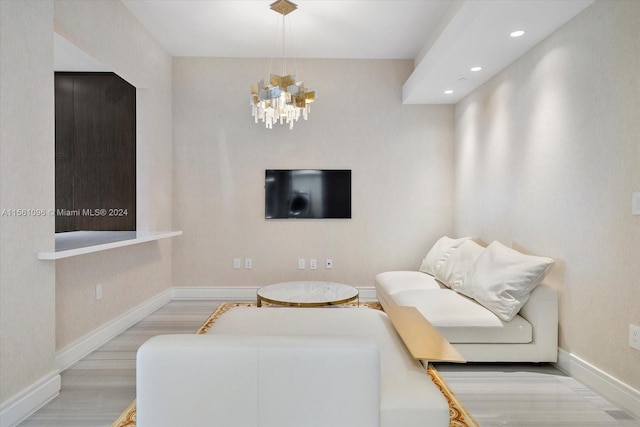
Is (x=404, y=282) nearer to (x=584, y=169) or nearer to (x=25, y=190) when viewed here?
(x=584, y=169)

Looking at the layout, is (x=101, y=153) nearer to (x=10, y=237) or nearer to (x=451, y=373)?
(x=10, y=237)

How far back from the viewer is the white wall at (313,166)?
4.70 meters

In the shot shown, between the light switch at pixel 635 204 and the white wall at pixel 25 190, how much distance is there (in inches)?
133

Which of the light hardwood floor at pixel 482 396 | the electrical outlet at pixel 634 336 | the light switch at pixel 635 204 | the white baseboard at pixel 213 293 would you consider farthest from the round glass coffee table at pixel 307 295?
the light switch at pixel 635 204

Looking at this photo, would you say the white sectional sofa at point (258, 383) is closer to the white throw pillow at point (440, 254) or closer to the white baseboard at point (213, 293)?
the white throw pillow at point (440, 254)

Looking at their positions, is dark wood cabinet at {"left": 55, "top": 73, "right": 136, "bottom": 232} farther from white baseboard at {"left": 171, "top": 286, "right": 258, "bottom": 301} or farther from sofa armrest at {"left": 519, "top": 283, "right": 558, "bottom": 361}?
sofa armrest at {"left": 519, "top": 283, "right": 558, "bottom": 361}

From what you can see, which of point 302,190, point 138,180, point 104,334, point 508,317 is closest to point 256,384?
point 508,317

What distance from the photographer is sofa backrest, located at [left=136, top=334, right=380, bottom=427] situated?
Answer: 4.37 ft

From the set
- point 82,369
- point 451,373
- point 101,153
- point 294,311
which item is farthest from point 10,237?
point 451,373

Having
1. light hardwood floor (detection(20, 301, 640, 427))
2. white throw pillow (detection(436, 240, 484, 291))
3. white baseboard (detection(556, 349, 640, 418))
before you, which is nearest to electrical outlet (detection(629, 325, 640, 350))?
white baseboard (detection(556, 349, 640, 418))

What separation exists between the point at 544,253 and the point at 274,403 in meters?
2.46

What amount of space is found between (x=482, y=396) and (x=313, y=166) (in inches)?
123

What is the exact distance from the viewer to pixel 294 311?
104 inches

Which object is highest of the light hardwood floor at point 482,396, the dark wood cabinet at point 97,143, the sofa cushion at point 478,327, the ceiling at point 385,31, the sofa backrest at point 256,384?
the ceiling at point 385,31
